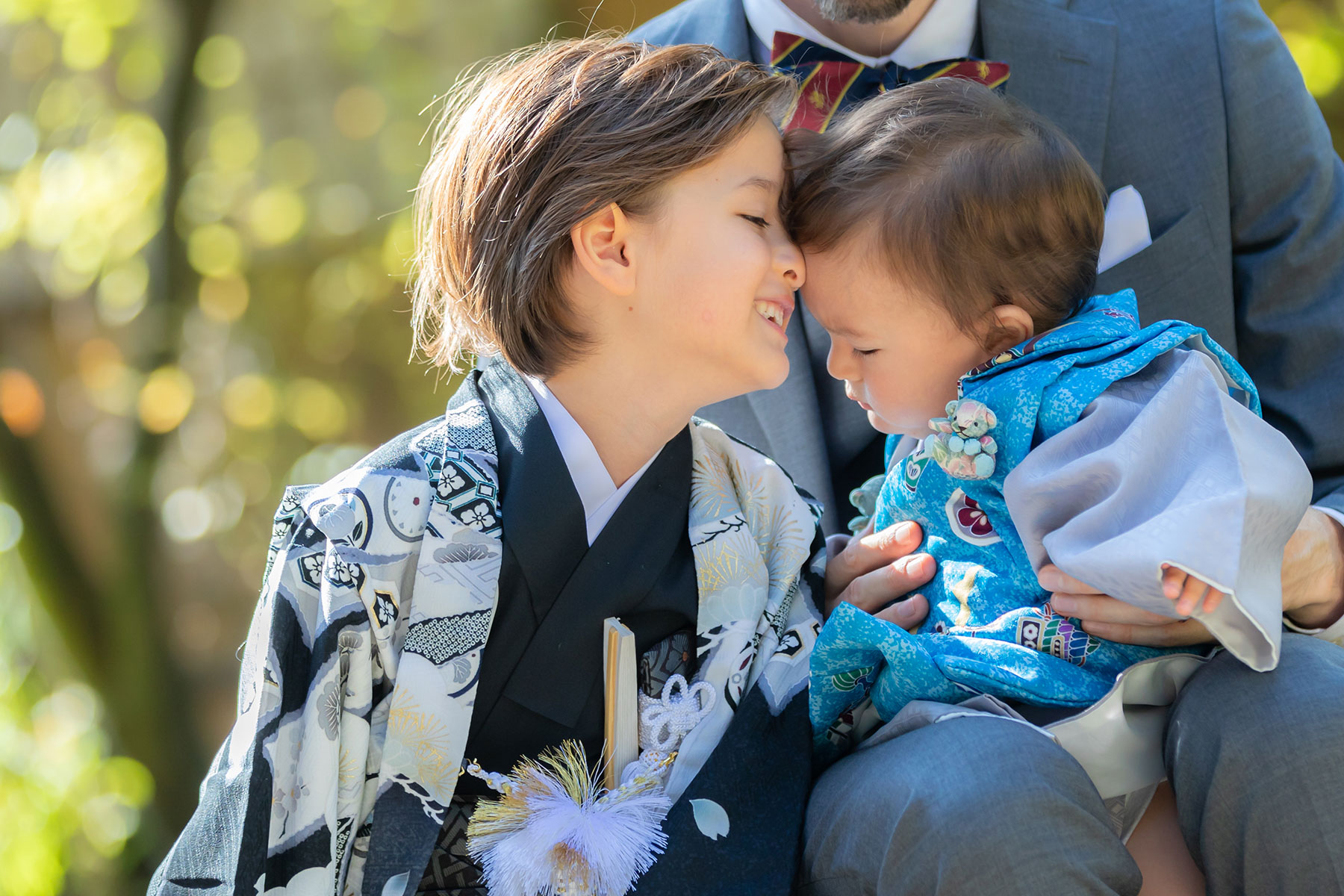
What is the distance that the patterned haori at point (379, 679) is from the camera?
4.00 ft

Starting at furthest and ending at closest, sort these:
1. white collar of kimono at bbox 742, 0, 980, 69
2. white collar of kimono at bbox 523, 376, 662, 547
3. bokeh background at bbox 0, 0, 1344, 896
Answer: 1. bokeh background at bbox 0, 0, 1344, 896
2. white collar of kimono at bbox 742, 0, 980, 69
3. white collar of kimono at bbox 523, 376, 662, 547

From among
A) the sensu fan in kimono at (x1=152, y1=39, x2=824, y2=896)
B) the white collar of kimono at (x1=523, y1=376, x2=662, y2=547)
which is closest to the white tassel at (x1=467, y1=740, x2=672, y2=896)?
the sensu fan in kimono at (x1=152, y1=39, x2=824, y2=896)

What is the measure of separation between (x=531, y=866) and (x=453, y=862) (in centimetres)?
16

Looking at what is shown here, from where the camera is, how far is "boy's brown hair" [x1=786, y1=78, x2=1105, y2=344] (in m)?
1.35

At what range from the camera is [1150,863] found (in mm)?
1198

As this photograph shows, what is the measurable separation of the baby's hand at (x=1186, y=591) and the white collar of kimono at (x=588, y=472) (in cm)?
67

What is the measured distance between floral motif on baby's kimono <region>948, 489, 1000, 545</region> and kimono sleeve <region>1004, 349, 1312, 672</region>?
0.51 feet

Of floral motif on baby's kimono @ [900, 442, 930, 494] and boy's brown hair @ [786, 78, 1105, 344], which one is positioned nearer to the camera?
boy's brown hair @ [786, 78, 1105, 344]

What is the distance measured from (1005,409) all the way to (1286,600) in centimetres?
38

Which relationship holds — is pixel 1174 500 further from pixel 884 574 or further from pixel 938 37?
pixel 938 37

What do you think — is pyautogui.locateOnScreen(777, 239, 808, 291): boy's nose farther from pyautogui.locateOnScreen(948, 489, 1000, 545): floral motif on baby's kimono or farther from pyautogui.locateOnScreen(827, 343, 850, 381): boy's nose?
pyautogui.locateOnScreen(948, 489, 1000, 545): floral motif on baby's kimono

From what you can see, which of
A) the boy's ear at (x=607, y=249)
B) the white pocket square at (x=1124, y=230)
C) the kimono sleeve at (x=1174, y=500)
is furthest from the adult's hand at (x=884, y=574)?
the white pocket square at (x=1124, y=230)

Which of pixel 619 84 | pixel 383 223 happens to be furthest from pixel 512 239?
pixel 383 223

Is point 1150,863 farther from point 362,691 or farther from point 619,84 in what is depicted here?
point 619,84
